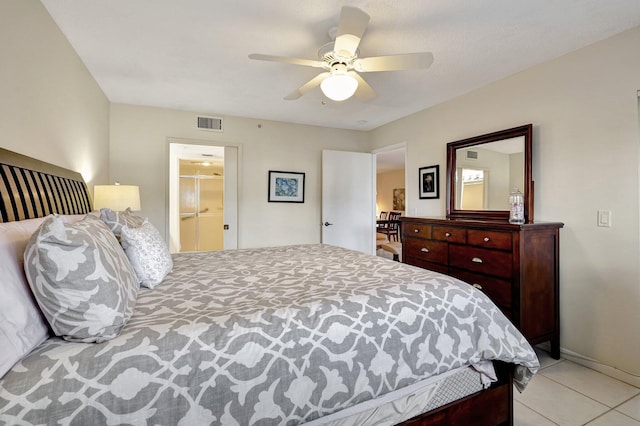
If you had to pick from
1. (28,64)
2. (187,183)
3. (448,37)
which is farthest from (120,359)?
(187,183)

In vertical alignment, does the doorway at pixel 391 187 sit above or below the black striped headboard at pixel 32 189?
above

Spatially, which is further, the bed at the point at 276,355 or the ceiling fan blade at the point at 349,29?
the ceiling fan blade at the point at 349,29

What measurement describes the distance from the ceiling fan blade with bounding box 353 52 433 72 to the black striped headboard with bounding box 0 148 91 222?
193 centimetres

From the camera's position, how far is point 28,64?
5.40ft

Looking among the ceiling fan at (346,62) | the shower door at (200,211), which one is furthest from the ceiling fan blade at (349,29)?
the shower door at (200,211)

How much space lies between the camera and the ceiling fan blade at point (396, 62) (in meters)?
1.78

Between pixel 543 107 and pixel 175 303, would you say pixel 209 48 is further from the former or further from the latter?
pixel 543 107

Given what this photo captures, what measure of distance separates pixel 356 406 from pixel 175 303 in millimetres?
819

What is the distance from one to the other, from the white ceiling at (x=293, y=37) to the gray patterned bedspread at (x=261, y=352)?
1626mm

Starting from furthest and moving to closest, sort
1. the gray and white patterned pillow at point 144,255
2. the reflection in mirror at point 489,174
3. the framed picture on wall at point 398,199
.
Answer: the framed picture on wall at point 398,199, the reflection in mirror at point 489,174, the gray and white patterned pillow at point 144,255

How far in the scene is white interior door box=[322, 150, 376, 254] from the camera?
4.39 meters

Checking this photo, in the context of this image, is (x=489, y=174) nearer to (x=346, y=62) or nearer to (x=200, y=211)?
(x=346, y=62)

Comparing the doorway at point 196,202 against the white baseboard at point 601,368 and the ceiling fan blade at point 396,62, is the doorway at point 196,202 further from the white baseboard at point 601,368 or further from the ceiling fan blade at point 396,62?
the white baseboard at point 601,368

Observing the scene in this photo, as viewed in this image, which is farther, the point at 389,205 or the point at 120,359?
the point at 389,205
